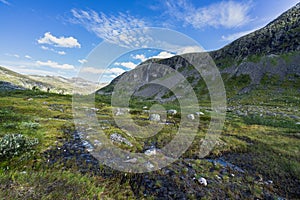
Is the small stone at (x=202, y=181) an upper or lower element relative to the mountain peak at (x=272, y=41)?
lower

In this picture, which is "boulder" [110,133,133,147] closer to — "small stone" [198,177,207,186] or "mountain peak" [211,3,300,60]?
"small stone" [198,177,207,186]

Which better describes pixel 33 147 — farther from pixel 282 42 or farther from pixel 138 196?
pixel 282 42

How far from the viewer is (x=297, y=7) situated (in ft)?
438

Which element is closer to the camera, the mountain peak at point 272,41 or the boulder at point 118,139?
the boulder at point 118,139

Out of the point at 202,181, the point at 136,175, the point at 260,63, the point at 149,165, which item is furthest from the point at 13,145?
the point at 260,63

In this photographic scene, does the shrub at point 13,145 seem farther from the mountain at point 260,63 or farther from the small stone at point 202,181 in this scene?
the mountain at point 260,63

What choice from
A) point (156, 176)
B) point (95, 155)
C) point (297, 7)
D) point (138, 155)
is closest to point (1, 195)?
point (95, 155)

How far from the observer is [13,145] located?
9.14 m

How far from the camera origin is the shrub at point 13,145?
8.51 meters

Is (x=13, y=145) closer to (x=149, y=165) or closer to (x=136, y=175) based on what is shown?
(x=136, y=175)

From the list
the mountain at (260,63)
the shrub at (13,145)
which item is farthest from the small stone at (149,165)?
the mountain at (260,63)

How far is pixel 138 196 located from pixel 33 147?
25.1ft

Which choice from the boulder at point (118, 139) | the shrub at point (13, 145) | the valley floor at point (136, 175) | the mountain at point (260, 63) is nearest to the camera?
the valley floor at point (136, 175)

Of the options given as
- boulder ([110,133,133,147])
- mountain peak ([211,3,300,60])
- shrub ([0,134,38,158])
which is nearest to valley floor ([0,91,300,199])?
shrub ([0,134,38,158])
